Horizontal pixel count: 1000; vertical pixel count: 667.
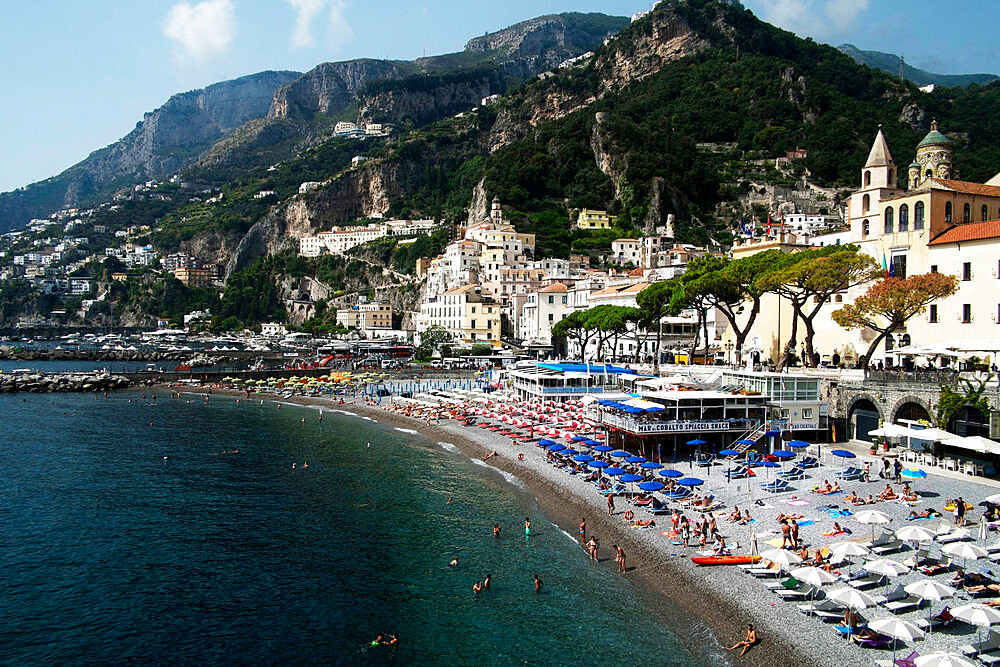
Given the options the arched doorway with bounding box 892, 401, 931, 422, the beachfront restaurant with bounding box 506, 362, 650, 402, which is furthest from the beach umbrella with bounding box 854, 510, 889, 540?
the beachfront restaurant with bounding box 506, 362, 650, 402

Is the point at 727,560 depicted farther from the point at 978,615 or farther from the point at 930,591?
the point at 978,615

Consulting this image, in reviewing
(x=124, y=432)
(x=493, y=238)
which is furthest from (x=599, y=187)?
Answer: (x=124, y=432)

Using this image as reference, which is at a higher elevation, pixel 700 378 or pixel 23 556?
pixel 700 378

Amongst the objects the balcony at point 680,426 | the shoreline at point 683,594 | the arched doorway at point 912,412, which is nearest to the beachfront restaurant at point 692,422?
the balcony at point 680,426

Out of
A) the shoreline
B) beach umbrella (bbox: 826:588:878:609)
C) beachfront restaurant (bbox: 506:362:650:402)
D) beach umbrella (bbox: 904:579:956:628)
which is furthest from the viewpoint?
beachfront restaurant (bbox: 506:362:650:402)

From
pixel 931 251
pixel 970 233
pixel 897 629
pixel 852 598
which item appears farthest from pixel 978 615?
pixel 931 251

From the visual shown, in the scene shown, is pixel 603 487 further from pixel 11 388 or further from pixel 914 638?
pixel 11 388

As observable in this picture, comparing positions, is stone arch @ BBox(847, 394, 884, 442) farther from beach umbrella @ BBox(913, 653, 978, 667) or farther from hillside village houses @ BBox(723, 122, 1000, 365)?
beach umbrella @ BBox(913, 653, 978, 667)
